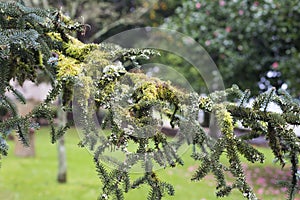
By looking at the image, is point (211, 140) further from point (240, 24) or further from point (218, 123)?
point (240, 24)

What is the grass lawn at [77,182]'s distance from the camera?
591cm

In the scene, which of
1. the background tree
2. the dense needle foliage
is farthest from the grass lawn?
the dense needle foliage

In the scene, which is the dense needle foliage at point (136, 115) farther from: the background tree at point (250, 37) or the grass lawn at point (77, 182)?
the background tree at point (250, 37)

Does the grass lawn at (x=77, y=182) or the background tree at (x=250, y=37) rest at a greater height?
the background tree at (x=250, y=37)

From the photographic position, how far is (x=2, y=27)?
107cm

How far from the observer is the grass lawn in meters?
5.91

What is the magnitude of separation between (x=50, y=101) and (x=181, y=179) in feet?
21.2

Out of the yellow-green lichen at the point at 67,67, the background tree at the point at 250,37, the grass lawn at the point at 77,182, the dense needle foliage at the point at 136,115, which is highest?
the background tree at the point at 250,37

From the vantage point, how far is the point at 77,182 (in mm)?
6824

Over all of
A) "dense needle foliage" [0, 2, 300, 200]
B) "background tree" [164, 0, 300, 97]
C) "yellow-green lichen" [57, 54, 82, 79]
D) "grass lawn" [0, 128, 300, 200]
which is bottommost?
"dense needle foliage" [0, 2, 300, 200]

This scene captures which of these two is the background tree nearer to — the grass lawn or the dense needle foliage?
the grass lawn

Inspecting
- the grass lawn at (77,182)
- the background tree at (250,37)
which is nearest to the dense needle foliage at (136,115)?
the grass lawn at (77,182)

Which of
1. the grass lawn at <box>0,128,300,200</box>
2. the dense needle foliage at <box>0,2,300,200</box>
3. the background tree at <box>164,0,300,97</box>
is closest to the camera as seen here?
the dense needle foliage at <box>0,2,300,200</box>

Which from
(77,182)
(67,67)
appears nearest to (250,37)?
(77,182)
